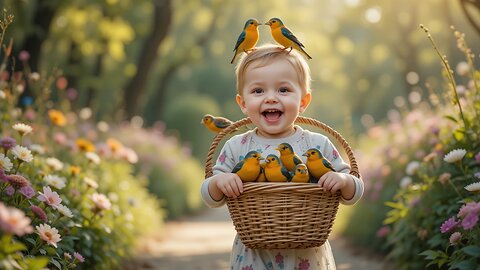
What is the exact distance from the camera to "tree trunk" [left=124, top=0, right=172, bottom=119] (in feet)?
44.8

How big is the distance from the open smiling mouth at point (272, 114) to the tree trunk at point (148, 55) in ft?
34.7

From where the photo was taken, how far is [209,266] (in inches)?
272

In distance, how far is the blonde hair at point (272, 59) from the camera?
325cm

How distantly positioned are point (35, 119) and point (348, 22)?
2676cm

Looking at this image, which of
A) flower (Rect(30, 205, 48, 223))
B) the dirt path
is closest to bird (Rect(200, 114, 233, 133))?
flower (Rect(30, 205, 48, 223))

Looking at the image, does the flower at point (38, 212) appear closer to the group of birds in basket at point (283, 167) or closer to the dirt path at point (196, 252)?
the group of birds in basket at point (283, 167)

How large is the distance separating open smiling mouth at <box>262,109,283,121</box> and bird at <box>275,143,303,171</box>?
20 centimetres

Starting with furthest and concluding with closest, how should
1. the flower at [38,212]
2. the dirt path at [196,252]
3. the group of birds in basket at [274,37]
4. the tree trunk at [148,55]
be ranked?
the tree trunk at [148,55] → the dirt path at [196,252] → the flower at [38,212] → the group of birds in basket at [274,37]

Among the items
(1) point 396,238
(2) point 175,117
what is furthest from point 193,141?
(1) point 396,238

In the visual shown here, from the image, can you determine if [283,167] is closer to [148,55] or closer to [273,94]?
[273,94]

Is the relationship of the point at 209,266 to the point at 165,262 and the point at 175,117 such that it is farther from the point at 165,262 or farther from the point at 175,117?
the point at 175,117

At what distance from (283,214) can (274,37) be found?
940 millimetres

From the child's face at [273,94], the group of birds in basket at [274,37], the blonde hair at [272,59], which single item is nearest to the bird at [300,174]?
the child's face at [273,94]

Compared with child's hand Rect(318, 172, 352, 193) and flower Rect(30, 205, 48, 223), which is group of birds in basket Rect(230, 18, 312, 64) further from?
flower Rect(30, 205, 48, 223)
